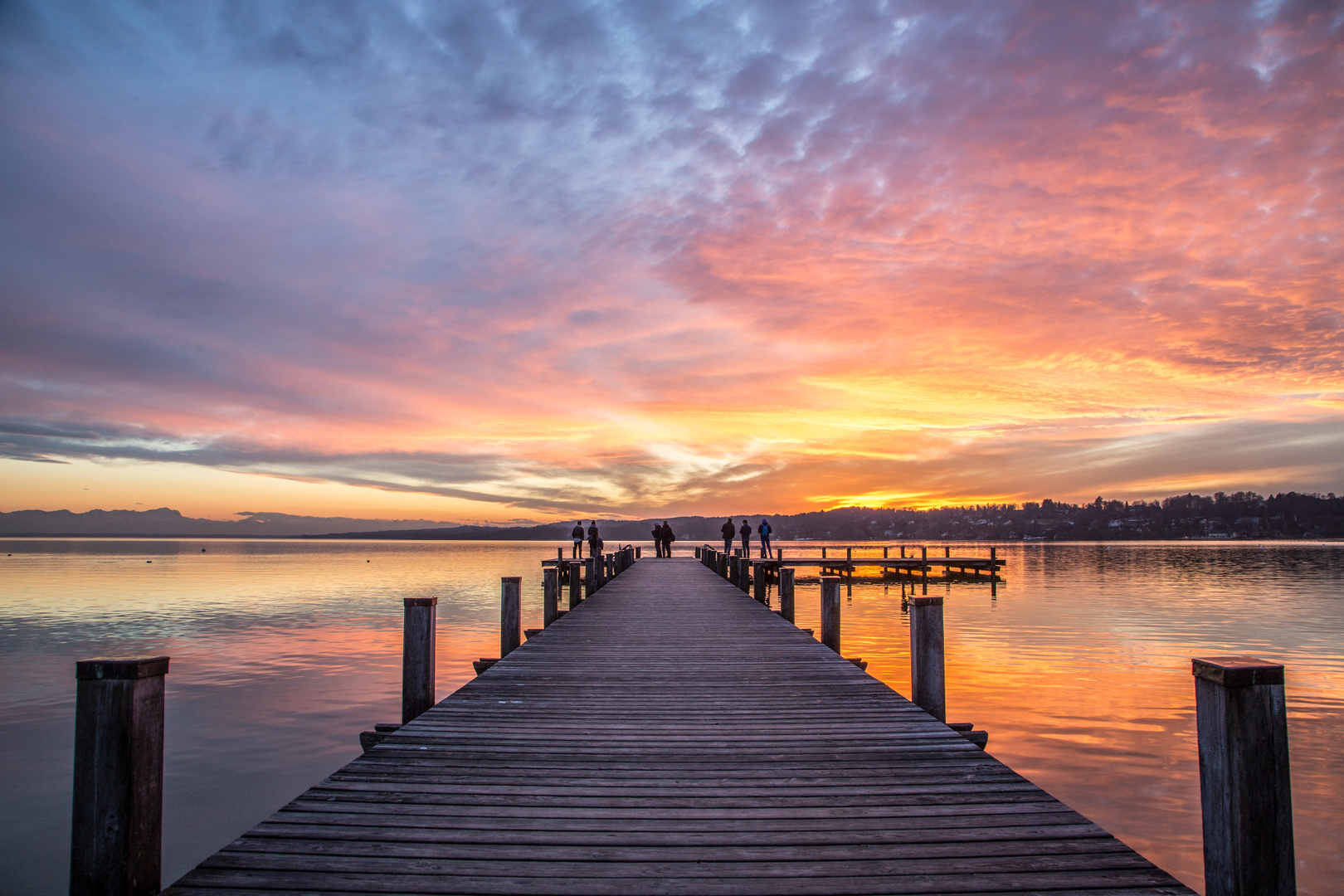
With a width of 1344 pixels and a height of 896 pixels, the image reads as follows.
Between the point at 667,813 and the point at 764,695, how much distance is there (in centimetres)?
327

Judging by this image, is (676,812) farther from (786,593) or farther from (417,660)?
(786,593)

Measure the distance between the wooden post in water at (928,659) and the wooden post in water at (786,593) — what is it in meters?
5.55

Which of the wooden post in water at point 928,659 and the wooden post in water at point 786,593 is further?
the wooden post in water at point 786,593

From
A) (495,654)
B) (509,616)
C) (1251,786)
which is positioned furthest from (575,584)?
(1251,786)

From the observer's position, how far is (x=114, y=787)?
3.31 m

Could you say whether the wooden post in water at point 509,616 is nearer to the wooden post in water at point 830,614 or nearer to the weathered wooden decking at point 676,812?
the weathered wooden decking at point 676,812

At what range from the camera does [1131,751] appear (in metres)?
11.1

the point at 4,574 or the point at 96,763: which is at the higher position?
the point at 96,763

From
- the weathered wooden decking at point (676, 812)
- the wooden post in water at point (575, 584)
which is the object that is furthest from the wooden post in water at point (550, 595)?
the weathered wooden decking at point (676, 812)

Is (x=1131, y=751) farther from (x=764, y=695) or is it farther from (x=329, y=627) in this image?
(x=329, y=627)

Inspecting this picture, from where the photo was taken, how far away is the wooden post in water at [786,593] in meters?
12.8

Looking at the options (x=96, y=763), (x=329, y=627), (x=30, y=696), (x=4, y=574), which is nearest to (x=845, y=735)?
(x=96, y=763)

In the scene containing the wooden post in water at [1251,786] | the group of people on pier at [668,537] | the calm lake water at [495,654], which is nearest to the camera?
the wooden post in water at [1251,786]

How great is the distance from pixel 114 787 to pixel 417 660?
4.11m
